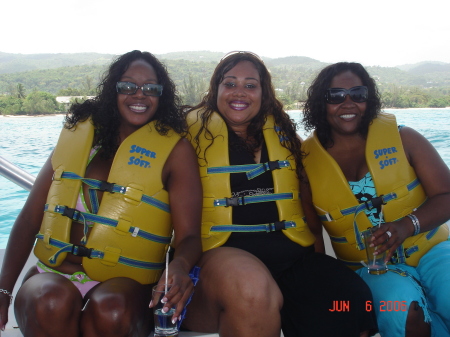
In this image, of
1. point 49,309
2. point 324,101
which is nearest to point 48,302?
point 49,309

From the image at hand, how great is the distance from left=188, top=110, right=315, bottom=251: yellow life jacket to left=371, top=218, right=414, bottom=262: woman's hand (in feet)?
1.19

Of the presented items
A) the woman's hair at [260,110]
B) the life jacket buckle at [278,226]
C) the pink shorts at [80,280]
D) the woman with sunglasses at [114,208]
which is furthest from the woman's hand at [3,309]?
the life jacket buckle at [278,226]

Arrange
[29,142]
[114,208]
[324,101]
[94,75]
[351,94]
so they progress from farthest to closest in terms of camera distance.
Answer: [29,142], [94,75], [324,101], [351,94], [114,208]

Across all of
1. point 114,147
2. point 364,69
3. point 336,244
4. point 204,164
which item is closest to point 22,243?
point 114,147

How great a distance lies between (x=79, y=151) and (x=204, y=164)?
65 centimetres

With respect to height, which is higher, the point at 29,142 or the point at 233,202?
the point at 233,202

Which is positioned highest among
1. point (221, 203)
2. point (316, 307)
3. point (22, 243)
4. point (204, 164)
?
point (204, 164)

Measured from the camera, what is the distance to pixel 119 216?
1941 millimetres

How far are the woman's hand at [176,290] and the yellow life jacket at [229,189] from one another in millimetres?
463

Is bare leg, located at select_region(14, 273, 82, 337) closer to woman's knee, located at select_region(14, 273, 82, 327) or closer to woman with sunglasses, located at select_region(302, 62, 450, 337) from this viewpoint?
woman's knee, located at select_region(14, 273, 82, 327)

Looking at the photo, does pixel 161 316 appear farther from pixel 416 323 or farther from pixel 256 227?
pixel 416 323

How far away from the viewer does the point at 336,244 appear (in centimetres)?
233

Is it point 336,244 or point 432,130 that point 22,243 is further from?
point 432,130

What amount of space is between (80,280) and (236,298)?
2.56 feet
